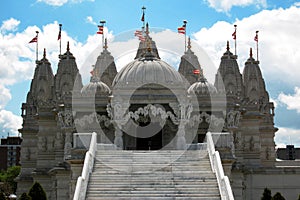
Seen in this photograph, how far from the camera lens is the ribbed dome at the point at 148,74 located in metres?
48.3

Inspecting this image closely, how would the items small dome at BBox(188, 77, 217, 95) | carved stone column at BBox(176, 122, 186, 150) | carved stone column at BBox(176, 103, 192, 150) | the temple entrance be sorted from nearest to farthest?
carved stone column at BBox(176, 122, 186, 150) < carved stone column at BBox(176, 103, 192, 150) < the temple entrance < small dome at BBox(188, 77, 217, 95)

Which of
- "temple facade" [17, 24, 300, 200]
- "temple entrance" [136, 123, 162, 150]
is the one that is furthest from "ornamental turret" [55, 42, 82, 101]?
"temple entrance" [136, 123, 162, 150]

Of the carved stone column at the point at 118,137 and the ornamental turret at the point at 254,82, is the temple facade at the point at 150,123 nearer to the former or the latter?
the carved stone column at the point at 118,137

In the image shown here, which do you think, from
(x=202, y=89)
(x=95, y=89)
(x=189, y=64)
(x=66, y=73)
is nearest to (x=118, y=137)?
(x=95, y=89)

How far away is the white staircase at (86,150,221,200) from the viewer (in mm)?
31969

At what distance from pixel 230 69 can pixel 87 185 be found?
112ft

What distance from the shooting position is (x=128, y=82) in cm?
4816

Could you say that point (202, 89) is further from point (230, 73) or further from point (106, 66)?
point (106, 66)

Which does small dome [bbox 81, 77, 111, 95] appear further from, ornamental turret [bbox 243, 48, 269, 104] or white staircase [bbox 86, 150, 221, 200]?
A: ornamental turret [bbox 243, 48, 269, 104]

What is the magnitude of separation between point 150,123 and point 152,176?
1468 centimetres

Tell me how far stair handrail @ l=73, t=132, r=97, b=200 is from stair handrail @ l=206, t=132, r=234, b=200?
610 cm

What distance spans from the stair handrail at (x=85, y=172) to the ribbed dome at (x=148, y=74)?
1016cm

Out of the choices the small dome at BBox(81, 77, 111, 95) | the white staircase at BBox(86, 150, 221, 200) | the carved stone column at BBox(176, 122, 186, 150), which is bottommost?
the white staircase at BBox(86, 150, 221, 200)

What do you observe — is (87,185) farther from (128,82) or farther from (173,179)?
(128,82)
